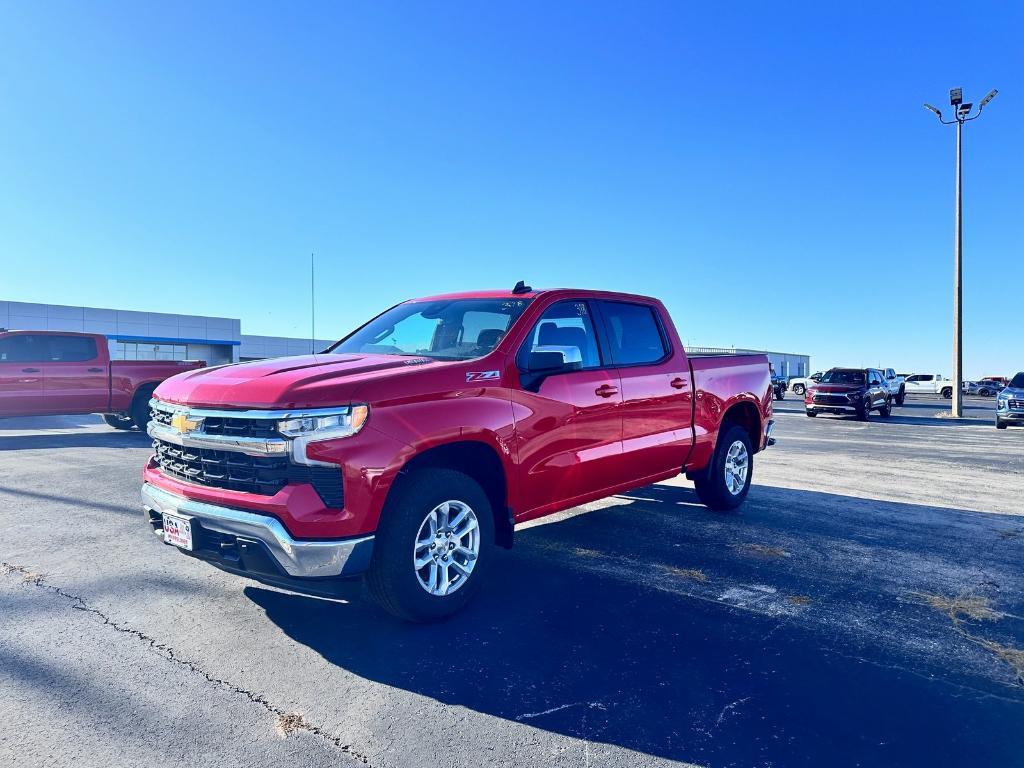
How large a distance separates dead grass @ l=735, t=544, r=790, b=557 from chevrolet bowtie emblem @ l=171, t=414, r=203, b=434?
4004 mm

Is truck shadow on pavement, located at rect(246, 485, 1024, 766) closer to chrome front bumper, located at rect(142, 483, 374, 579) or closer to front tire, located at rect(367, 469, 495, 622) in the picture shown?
front tire, located at rect(367, 469, 495, 622)

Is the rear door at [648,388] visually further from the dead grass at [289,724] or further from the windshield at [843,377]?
the windshield at [843,377]

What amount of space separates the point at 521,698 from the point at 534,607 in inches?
42.3

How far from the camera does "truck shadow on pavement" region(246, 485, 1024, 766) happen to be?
2736mm

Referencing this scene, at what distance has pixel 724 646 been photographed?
11.6 ft

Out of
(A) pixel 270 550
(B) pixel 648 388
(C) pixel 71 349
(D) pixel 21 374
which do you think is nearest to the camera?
(A) pixel 270 550

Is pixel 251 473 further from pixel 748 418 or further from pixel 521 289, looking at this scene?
pixel 748 418

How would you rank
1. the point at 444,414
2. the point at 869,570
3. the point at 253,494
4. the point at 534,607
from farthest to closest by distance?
the point at 869,570, the point at 534,607, the point at 444,414, the point at 253,494

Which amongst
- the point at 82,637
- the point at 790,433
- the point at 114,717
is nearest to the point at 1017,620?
the point at 114,717

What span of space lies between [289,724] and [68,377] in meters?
12.3

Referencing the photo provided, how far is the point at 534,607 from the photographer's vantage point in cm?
407

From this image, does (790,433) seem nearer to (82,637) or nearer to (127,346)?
(82,637)

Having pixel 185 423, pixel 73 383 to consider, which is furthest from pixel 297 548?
pixel 73 383

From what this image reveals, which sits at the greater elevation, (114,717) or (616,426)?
(616,426)
